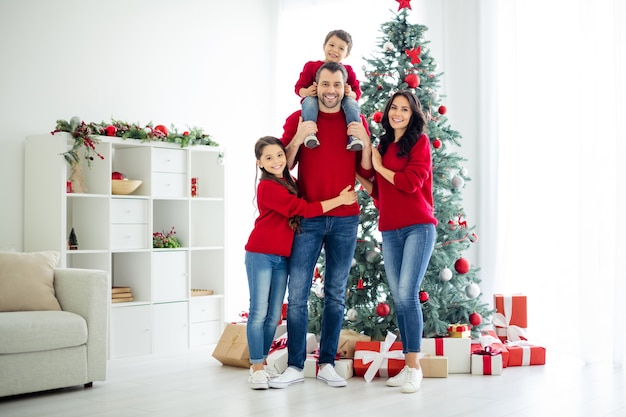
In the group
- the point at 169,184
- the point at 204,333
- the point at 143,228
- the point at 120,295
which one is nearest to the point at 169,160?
the point at 169,184

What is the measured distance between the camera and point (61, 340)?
11.9ft

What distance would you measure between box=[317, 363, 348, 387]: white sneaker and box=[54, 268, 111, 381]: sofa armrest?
1081 millimetres

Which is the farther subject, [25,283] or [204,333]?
[204,333]

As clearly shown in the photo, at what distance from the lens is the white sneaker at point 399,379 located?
3.68 meters

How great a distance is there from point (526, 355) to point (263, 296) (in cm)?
163

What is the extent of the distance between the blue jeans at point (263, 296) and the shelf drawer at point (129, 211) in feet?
4.78

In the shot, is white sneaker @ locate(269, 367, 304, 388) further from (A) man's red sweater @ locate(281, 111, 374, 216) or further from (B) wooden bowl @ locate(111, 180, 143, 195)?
(B) wooden bowl @ locate(111, 180, 143, 195)

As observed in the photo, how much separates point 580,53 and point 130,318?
3259 mm

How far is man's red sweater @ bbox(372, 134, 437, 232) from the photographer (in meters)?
3.65

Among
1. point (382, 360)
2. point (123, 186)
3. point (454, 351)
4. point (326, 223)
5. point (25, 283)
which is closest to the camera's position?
point (326, 223)

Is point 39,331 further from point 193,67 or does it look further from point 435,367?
point 193,67

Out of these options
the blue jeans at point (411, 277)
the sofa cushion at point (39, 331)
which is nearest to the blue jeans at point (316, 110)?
the blue jeans at point (411, 277)

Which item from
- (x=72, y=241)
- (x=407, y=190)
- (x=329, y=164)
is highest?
(x=329, y=164)

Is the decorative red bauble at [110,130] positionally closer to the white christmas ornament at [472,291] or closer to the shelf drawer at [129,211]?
the shelf drawer at [129,211]
